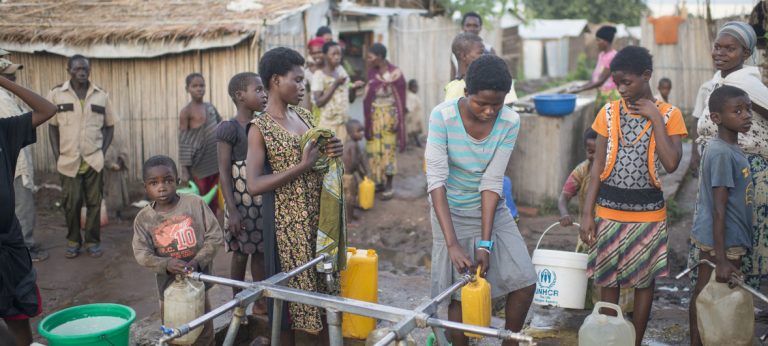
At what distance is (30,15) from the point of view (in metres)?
9.27

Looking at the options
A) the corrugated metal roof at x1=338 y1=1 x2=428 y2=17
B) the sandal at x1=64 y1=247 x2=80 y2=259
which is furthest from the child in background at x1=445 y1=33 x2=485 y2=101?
the corrugated metal roof at x1=338 y1=1 x2=428 y2=17

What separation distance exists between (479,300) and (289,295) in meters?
0.84

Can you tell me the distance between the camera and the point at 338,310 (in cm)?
308

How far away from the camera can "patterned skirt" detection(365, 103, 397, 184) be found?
29.1ft

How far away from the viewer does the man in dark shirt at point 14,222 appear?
11.6 ft

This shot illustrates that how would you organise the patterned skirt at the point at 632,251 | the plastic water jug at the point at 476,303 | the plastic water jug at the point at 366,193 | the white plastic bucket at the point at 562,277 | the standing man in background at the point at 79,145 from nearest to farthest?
1. the plastic water jug at the point at 476,303
2. the patterned skirt at the point at 632,251
3. the white plastic bucket at the point at 562,277
4. the standing man in background at the point at 79,145
5. the plastic water jug at the point at 366,193

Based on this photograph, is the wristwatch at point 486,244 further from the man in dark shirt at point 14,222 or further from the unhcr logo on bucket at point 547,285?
the man in dark shirt at point 14,222

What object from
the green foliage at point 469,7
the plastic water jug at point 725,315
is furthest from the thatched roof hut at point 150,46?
the plastic water jug at point 725,315

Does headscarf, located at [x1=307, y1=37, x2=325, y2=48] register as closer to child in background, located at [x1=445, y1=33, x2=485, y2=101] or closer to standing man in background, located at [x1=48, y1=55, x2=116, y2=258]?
standing man in background, located at [x1=48, y1=55, x2=116, y2=258]

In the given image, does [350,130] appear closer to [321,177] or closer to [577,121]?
[577,121]

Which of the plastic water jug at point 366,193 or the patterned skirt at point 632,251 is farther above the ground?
the patterned skirt at point 632,251

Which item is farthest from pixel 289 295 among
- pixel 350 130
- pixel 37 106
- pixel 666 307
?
pixel 350 130

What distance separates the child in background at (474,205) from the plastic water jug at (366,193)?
14.4ft

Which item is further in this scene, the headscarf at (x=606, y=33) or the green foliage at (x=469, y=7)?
the green foliage at (x=469, y=7)
